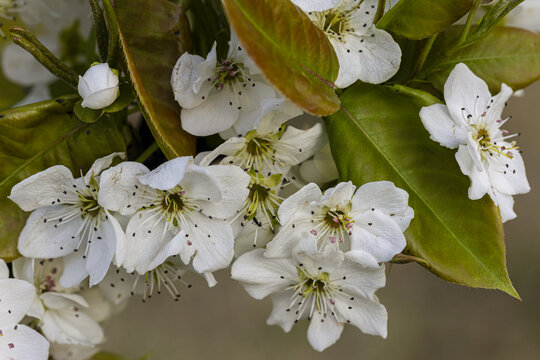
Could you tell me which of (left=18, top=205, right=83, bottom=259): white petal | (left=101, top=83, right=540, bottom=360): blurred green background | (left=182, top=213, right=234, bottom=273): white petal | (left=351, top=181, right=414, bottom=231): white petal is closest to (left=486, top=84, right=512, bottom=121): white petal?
(left=351, top=181, right=414, bottom=231): white petal

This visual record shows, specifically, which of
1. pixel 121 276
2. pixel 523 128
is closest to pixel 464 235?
pixel 121 276

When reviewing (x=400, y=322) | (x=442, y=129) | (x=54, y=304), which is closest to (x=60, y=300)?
(x=54, y=304)

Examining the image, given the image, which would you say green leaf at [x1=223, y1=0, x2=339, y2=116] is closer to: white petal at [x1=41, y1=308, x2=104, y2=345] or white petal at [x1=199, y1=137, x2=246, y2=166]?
white petal at [x1=199, y1=137, x2=246, y2=166]

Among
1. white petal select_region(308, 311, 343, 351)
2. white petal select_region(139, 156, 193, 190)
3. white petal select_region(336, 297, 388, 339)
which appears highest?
white petal select_region(139, 156, 193, 190)

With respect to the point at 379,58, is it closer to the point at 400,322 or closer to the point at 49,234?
the point at 49,234

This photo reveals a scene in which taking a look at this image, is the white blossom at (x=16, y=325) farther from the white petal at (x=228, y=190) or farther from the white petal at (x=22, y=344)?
the white petal at (x=228, y=190)

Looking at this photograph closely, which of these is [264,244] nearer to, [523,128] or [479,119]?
[479,119]

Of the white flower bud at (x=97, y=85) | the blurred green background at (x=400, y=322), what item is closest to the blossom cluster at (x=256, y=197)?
the white flower bud at (x=97, y=85)
